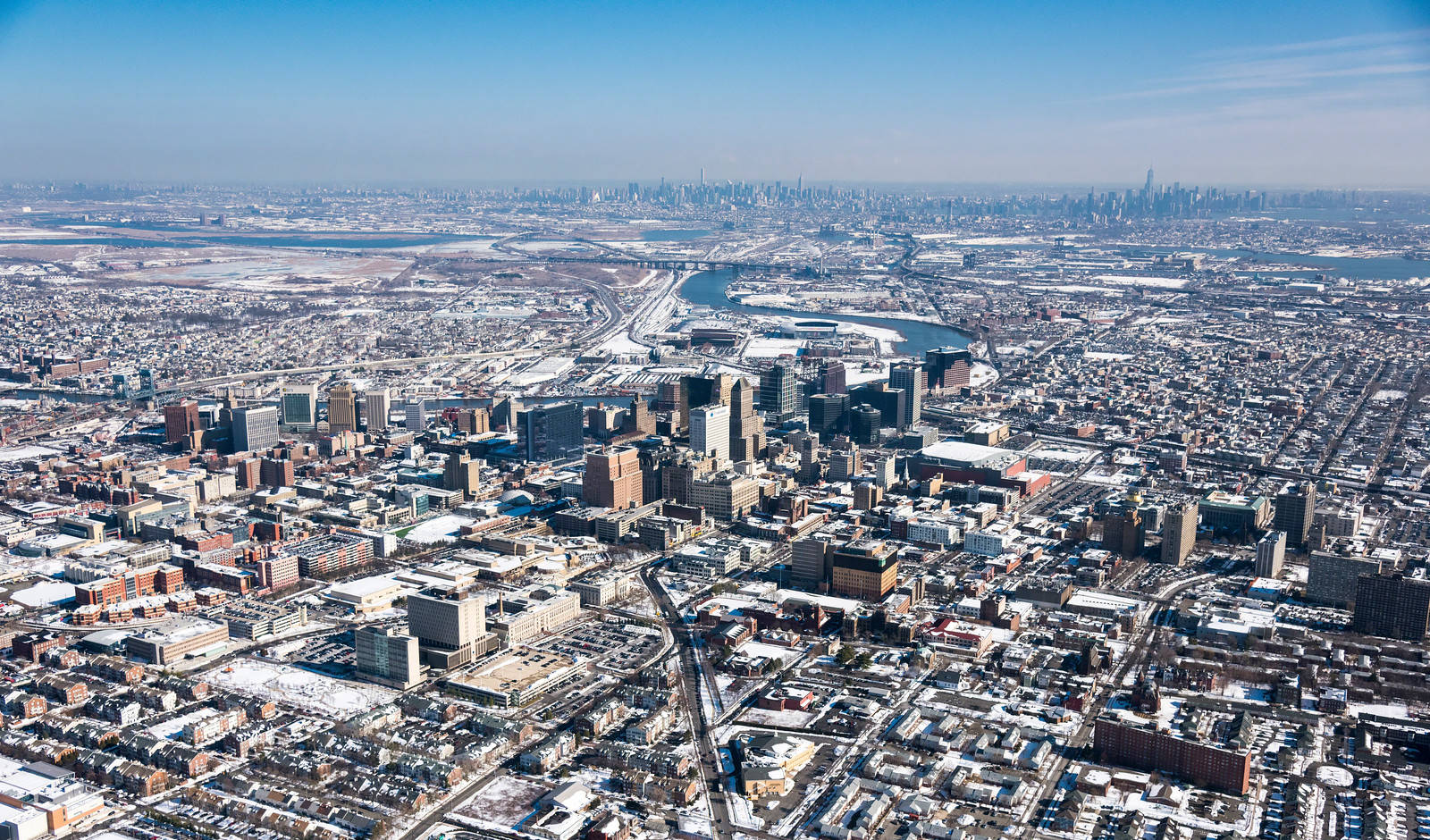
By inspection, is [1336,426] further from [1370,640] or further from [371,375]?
[371,375]

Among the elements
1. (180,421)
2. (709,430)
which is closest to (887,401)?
(709,430)

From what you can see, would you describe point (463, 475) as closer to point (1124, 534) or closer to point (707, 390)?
point (707, 390)

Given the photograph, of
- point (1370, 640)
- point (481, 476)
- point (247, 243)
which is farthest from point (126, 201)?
point (1370, 640)

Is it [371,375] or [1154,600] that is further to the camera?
[371,375]

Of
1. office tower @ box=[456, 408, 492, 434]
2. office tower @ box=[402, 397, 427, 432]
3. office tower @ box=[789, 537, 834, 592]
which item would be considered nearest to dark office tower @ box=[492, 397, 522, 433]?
office tower @ box=[456, 408, 492, 434]

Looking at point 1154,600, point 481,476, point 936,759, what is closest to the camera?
point 936,759

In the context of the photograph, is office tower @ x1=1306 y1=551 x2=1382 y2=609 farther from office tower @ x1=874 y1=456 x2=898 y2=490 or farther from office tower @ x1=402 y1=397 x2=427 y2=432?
office tower @ x1=402 y1=397 x2=427 y2=432
